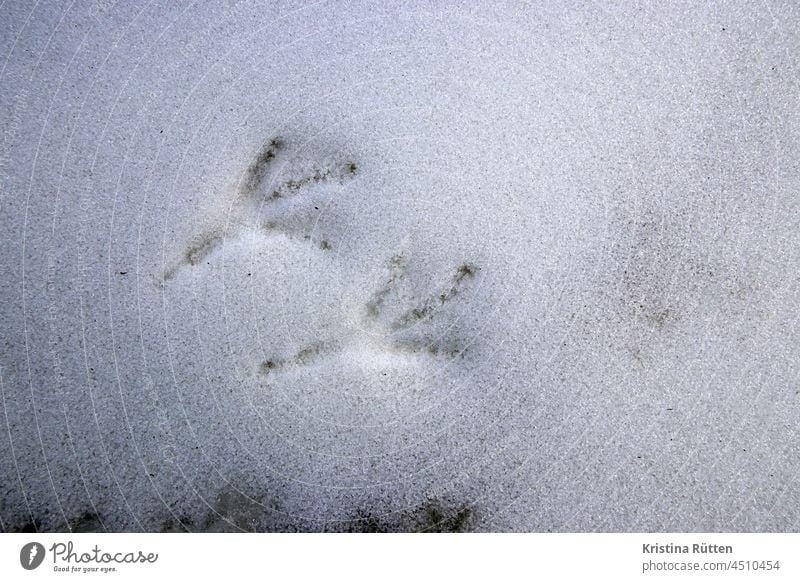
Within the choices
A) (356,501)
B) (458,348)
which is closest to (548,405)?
(458,348)

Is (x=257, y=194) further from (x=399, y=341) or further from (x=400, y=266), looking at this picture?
(x=399, y=341)

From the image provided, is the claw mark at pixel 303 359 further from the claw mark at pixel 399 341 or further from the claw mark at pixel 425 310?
the claw mark at pixel 425 310

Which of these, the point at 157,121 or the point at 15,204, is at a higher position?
the point at 157,121

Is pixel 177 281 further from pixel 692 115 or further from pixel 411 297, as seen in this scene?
pixel 692 115

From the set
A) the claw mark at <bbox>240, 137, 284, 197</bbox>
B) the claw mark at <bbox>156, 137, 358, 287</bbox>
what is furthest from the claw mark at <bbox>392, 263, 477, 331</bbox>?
the claw mark at <bbox>240, 137, 284, 197</bbox>
